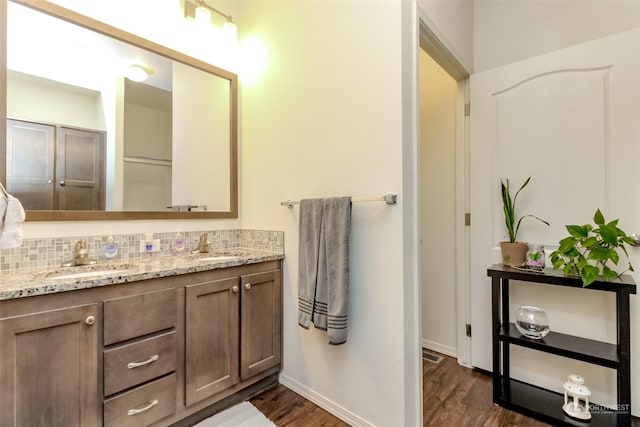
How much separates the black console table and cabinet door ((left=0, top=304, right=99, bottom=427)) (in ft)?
6.60

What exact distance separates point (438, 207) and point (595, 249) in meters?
1.07

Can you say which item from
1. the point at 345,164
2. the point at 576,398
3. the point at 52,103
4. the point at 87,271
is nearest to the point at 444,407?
the point at 576,398

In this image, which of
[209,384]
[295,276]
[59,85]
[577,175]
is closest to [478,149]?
[577,175]

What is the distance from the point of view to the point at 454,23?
1.90 metres

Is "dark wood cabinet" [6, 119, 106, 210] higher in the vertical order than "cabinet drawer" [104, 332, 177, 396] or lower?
higher

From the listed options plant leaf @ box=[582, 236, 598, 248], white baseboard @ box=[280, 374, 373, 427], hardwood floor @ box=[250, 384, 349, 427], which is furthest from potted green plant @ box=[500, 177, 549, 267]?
hardwood floor @ box=[250, 384, 349, 427]

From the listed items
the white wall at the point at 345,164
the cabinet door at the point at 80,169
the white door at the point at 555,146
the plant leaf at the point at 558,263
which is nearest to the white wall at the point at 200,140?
the white wall at the point at 345,164

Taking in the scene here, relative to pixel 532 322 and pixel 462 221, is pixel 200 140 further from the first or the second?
pixel 532 322

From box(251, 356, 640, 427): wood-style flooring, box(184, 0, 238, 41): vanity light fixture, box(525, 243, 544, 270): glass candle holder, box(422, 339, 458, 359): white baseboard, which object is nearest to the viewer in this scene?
box(251, 356, 640, 427): wood-style flooring

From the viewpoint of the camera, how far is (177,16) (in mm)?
1956

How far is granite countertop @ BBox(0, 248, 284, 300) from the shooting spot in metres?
1.06

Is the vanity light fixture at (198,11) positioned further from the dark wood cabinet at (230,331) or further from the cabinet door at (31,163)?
the dark wood cabinet at (230,331)

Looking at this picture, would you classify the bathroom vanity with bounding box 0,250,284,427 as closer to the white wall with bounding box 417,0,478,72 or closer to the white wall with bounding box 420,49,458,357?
the white wall with bounding box 420,49,458,357

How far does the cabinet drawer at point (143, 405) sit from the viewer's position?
125cm
